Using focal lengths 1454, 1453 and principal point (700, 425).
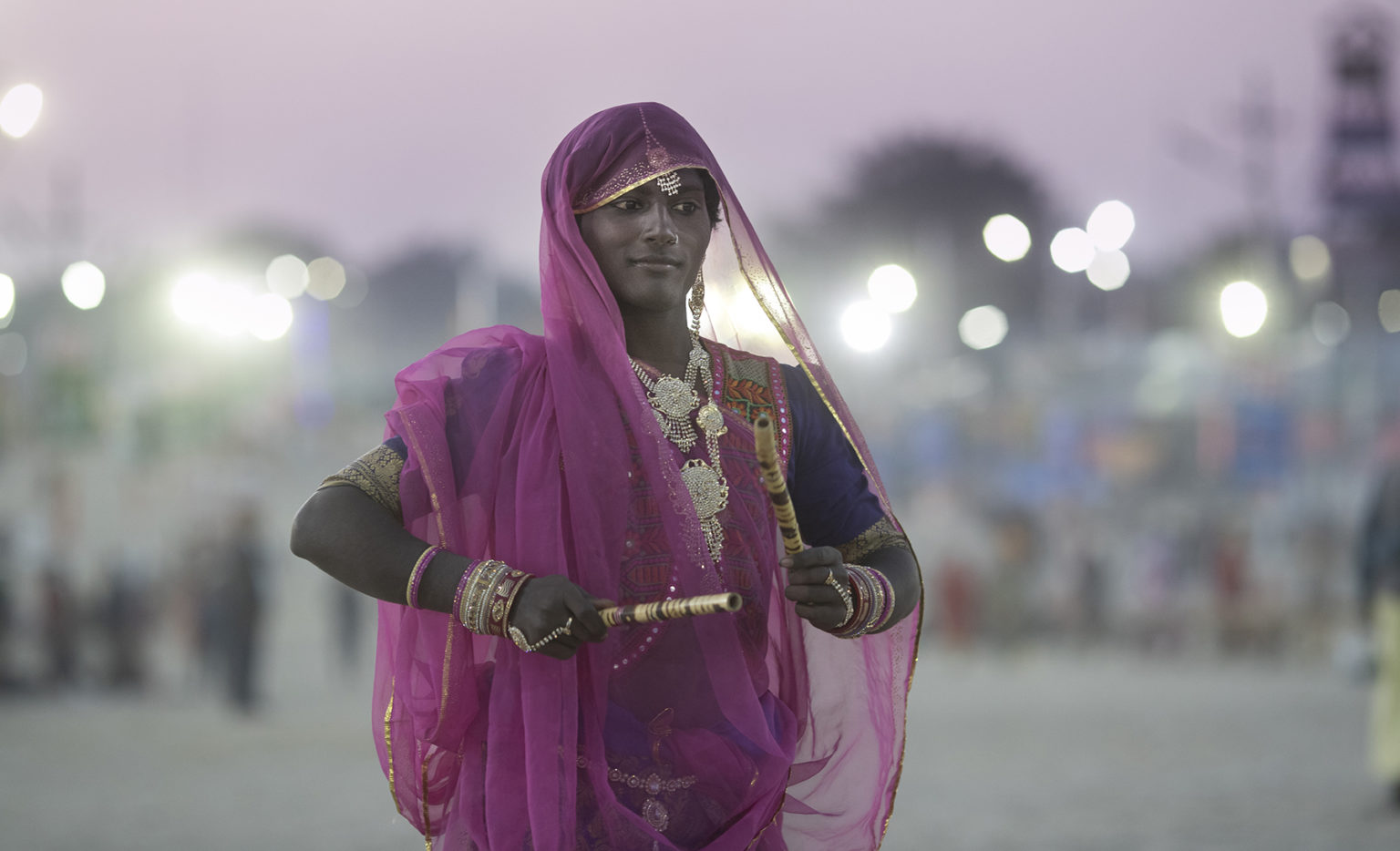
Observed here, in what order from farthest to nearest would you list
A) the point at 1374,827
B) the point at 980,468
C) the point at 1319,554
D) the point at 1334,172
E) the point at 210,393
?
1. the point at 1334,172
2. the point at 980,468
3. the point at 210,393
4. the point at 1319,554
5. the point at 1374,827

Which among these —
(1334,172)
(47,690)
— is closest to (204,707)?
(47,690)

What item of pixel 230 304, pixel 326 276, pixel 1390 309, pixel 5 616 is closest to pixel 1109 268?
pixel 230 304

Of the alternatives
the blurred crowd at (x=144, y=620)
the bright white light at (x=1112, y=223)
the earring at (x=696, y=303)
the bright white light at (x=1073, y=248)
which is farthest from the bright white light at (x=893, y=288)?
the earring at (x=696, y=303)

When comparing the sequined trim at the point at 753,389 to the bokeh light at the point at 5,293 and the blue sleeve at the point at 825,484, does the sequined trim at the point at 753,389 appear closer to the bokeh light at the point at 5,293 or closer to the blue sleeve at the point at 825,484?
the blue sleeve at the point at 825,484

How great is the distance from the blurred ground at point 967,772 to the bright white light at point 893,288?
488cm

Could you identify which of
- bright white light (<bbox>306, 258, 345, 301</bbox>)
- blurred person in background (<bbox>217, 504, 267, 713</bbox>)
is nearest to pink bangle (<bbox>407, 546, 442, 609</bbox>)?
blurred person in background (<bbox>217, 504, 267, 713</bbox>)

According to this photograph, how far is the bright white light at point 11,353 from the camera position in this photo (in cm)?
1989

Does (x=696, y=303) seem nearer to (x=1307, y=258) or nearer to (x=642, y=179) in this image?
(x=642, y=179)

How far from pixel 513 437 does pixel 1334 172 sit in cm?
3883

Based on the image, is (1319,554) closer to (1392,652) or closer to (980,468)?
(980,468)

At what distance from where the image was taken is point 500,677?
2.24 metres

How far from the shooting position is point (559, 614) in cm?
201

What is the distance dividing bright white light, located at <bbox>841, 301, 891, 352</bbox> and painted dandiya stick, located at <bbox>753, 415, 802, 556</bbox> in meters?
14.9

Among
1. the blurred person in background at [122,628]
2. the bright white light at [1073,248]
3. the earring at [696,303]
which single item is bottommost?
the blurred person in background at [122,628]
